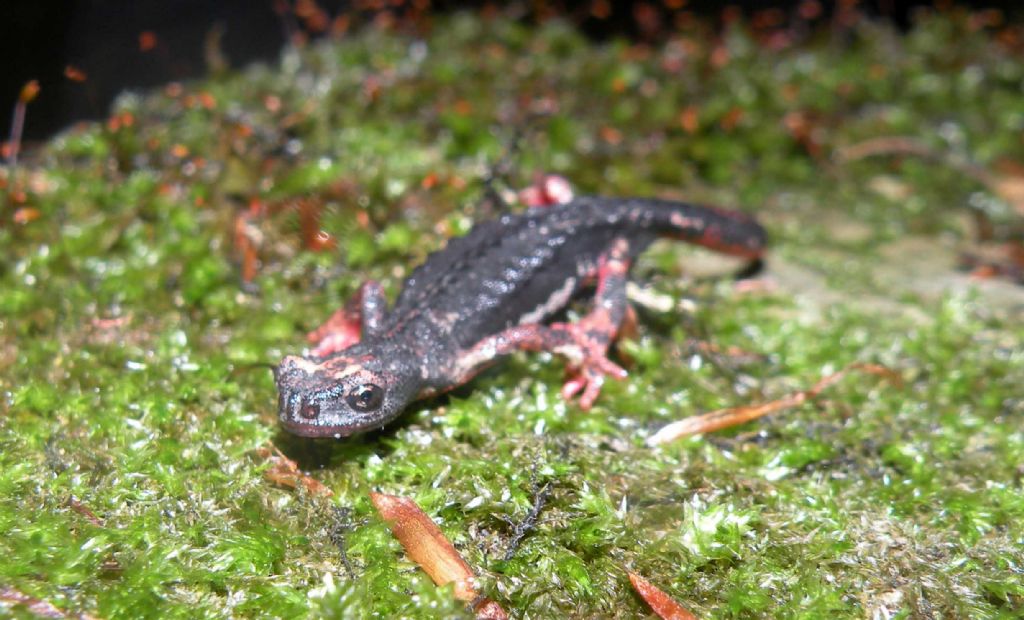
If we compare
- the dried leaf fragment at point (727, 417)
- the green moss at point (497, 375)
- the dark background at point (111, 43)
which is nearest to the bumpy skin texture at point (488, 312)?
the green moss at point (497, 375)

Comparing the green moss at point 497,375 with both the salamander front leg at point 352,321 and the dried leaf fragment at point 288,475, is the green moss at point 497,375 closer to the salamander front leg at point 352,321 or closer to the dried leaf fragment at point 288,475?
the dried leaf fragment at point 288,475

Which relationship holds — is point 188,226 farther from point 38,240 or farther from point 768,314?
point 768,314

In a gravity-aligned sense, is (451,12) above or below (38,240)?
above

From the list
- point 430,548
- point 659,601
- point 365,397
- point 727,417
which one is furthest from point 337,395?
point 727,417

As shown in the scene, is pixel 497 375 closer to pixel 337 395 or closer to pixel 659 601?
pixel 337 395

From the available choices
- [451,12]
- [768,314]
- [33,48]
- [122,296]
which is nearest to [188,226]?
[122,296]

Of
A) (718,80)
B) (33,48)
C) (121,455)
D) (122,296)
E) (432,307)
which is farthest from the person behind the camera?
(718,80)
